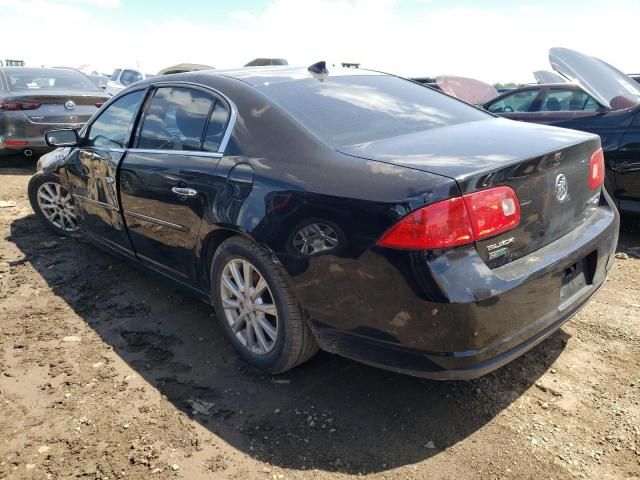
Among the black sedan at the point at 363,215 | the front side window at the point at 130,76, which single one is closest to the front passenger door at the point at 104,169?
the black sedan at the point at 363,215

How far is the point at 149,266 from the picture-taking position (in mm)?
3455

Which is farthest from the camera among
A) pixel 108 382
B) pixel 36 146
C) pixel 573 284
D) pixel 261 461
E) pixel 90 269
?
pixel 36 146

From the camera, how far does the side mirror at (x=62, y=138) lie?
4.02 m

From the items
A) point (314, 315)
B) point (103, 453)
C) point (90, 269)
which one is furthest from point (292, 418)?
point (90, 269)

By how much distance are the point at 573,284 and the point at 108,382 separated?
240cm

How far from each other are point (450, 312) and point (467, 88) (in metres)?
11.6

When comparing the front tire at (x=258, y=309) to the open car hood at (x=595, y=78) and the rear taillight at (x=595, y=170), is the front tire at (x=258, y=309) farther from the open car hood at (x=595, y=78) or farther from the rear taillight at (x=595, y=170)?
the open car hood at (x=595, y=78)

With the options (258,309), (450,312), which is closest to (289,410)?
(258,309)

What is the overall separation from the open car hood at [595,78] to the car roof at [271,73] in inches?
97.7

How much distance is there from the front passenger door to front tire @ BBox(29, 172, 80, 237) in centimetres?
65

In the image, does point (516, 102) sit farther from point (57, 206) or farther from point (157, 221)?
point (57, 206)

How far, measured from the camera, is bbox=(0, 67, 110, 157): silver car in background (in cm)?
724

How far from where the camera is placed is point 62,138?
13.2 feet

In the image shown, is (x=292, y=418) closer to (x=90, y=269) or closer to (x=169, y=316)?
(x=169, y=316)
